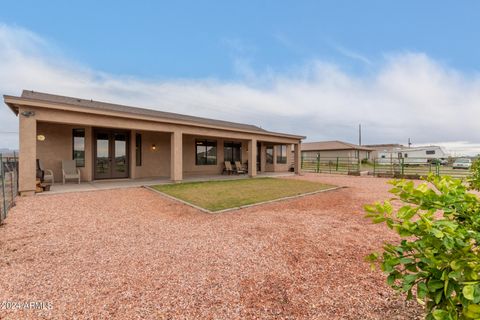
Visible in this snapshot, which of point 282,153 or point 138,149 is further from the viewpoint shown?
point 282,153

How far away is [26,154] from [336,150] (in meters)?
36.1

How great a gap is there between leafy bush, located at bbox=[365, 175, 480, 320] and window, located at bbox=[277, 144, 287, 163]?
18.3 m

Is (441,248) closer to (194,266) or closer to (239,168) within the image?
(194,266)

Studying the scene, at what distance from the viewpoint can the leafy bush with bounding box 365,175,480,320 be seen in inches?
39.4

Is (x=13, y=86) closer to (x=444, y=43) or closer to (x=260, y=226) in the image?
(x=260, y=226)

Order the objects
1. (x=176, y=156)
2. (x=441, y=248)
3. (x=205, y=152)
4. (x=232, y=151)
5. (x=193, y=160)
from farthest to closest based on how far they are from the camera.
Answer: (x=232, y=151) < (x=205, y=152) < (x=193, y=160) < (x=176, y=156) < (x=441, y=248)

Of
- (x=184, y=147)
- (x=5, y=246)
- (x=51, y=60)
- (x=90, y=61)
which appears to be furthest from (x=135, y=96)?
(x=5, y=246)

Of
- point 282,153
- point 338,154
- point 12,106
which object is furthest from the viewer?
point 338,154

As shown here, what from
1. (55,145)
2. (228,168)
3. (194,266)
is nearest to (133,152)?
(55,145)

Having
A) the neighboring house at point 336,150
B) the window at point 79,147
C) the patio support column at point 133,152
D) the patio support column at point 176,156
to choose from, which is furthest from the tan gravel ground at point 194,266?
the neighboring house at point 336,150

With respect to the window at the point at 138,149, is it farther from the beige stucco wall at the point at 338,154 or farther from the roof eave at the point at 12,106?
the beige stucco wall at the point at 338,154

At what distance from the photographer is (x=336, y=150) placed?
35.0m

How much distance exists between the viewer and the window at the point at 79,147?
1059 cm

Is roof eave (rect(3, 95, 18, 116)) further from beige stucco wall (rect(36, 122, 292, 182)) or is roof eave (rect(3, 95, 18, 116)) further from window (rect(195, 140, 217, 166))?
window (rect(195, 140, 217, 166))
